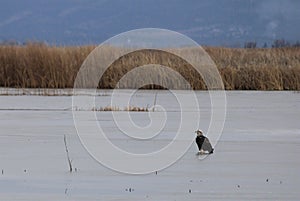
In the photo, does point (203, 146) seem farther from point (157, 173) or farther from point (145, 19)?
point (145, 19)

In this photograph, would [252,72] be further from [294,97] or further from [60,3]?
[60,3]

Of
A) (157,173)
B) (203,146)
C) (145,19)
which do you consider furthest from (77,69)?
(145,19)

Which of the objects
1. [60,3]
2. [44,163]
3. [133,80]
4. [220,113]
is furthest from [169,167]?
[60,3]

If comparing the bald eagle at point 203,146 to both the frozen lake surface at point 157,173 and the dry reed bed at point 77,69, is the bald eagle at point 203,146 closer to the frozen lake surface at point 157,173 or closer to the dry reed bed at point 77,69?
the frozen lake surface at point 157,173

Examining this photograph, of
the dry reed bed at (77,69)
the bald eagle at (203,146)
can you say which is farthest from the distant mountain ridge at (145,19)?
the bald eagle at (203,146)

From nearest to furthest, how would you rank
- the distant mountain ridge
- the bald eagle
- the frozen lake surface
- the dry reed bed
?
the frozen lake surface, the bald eagle, the dry reed bed, the distant mountain ridge

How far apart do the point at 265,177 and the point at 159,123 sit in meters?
4.12

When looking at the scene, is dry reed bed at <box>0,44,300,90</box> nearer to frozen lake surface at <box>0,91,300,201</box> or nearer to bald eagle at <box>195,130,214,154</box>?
frozen lake surface at <box>0,91,300,201</box>

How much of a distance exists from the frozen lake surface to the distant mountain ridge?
6574 cm

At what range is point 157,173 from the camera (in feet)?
24.3

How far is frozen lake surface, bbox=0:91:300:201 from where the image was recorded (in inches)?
257

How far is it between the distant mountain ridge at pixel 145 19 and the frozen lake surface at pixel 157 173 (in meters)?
65.7

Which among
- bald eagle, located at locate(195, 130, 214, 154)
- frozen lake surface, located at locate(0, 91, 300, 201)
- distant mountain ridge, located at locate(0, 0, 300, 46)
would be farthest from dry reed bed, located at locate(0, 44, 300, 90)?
distant mountain ridge, located at locate(0, 0, 300, 46)

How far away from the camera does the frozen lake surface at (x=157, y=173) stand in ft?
21.4
